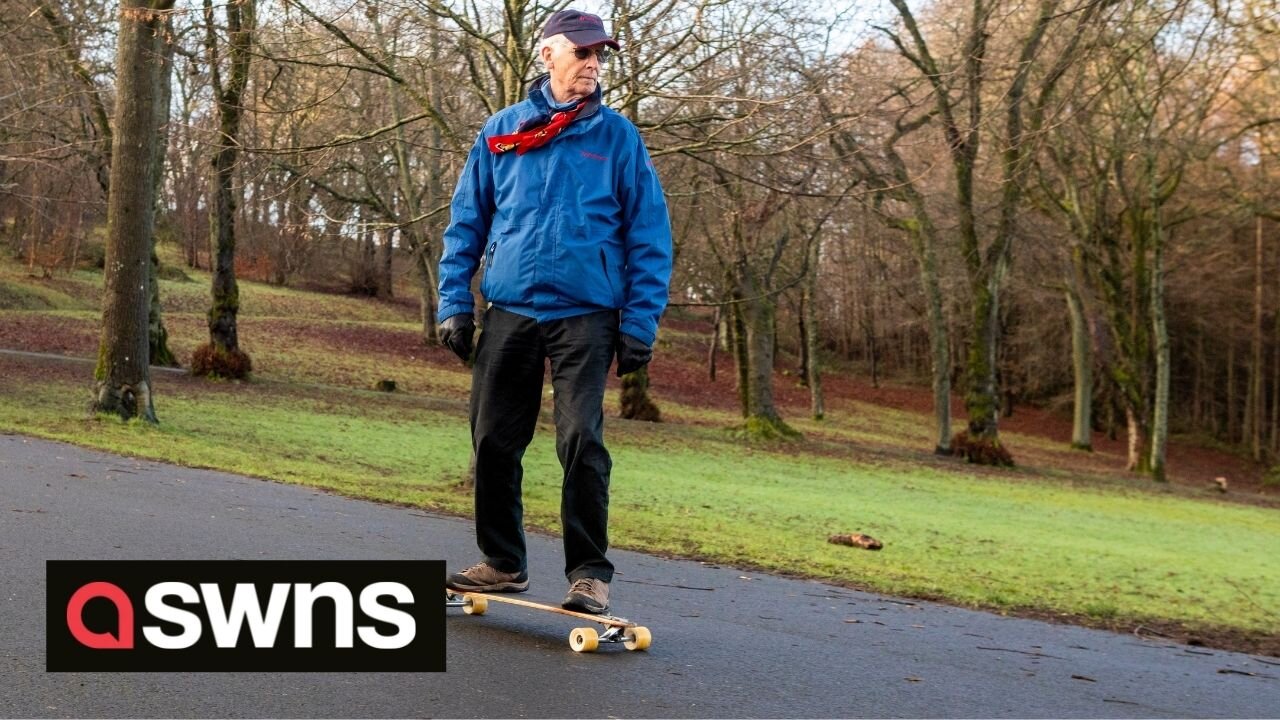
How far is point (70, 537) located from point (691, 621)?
11.1ft

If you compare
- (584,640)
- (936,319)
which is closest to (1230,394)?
(936,319)

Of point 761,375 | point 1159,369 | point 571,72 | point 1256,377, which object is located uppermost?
point 571,72

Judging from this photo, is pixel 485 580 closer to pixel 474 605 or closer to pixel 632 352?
pixel 474 605

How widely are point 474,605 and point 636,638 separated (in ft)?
2.85

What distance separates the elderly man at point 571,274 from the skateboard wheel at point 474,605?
440 millimetres

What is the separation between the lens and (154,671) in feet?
15.0

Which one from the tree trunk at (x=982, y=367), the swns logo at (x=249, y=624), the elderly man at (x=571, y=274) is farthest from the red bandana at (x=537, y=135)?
the tree trunk at (x=982, y=367)

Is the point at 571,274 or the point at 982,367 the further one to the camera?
the point at 982,367

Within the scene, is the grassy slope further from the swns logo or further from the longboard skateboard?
the swns logo

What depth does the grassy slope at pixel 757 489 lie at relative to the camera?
1102 centimetres

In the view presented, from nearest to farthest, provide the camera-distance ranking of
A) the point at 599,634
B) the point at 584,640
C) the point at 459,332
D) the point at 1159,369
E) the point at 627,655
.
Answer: the point at 584,640
the point at 627,655
the point at 599,634
the point at 459,332
the point at 1159,369

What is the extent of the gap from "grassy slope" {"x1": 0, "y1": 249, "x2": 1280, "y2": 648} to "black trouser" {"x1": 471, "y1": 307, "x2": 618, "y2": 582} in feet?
13.1

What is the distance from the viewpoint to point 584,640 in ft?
17.5

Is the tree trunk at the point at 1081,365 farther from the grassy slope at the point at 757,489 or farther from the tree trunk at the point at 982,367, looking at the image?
the tree trunk at the point at 982,367
